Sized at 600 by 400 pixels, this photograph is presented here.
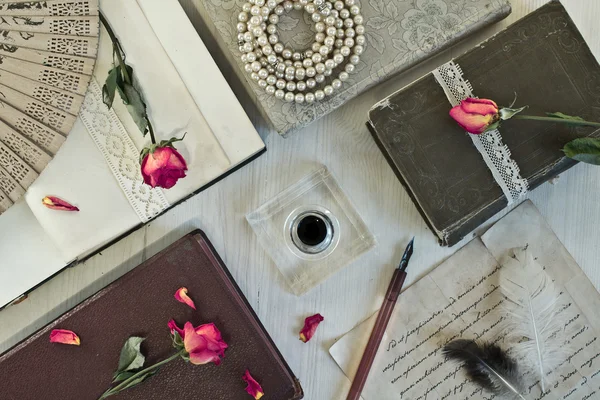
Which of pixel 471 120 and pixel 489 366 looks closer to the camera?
pixel 471 120

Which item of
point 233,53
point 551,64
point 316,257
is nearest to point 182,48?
point 233,53

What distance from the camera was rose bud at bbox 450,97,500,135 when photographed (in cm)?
57

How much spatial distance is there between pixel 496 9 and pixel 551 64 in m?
0.10

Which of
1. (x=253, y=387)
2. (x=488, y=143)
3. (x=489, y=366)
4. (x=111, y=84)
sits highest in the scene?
(x=111, y=84)

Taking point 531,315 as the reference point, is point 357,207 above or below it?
above

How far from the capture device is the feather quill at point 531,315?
69 centimetres

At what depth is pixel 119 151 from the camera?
634mm

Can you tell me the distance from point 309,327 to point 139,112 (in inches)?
13.9

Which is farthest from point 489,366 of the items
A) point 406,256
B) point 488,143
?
point 488,143

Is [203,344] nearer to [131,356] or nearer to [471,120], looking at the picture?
[131,356]

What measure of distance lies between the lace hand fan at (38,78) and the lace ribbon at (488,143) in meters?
0.43

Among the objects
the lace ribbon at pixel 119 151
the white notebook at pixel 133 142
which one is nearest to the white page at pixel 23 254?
the white notebook at pixel 133 142

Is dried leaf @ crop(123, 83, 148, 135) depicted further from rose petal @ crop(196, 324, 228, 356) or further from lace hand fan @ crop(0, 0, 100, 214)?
rose petal @ crop(196, 324, 228, 356)

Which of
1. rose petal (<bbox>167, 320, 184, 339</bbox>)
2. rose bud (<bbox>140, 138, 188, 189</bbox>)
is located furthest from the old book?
rose petal (<bbox>167, 320, 184, 339</bbox>)
